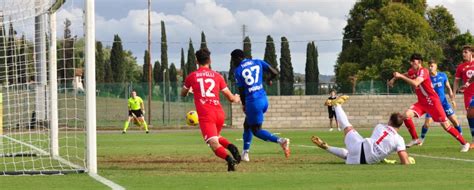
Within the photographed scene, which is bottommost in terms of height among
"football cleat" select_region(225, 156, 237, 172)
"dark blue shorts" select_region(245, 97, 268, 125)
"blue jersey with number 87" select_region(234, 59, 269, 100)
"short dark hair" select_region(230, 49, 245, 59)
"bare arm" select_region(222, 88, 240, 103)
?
"football cleat" select_region(225, 156, 237, 172)

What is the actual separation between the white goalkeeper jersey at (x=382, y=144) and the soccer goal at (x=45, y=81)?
14.8ft

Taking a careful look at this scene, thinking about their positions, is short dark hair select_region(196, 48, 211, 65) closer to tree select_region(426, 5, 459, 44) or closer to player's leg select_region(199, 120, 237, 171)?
player's leg select_region(199, 120, 237, 171)

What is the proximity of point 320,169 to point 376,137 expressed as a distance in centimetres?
126

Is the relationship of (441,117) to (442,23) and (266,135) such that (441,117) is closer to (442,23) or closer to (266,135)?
(266,135)

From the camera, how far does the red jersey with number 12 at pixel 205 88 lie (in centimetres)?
1359

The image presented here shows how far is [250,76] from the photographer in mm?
15195

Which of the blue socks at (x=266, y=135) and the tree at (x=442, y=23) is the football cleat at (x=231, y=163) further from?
the tree at (x=442, y=23)

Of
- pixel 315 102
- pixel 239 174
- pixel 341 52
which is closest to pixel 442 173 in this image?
pixel 239 174

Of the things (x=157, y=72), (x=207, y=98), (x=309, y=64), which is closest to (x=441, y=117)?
(x=207, y=98)

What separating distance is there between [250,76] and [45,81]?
5.91 metres

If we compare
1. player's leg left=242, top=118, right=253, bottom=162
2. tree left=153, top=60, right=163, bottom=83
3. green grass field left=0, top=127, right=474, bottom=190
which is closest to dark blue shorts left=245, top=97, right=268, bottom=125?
player's leg left=242, top=118, right=253, bottom=162

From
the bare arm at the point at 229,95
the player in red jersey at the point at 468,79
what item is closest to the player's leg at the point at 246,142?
the bare arm at the point at 229,95

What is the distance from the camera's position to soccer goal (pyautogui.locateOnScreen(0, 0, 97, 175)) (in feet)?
43.7

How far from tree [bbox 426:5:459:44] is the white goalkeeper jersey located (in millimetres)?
61232
